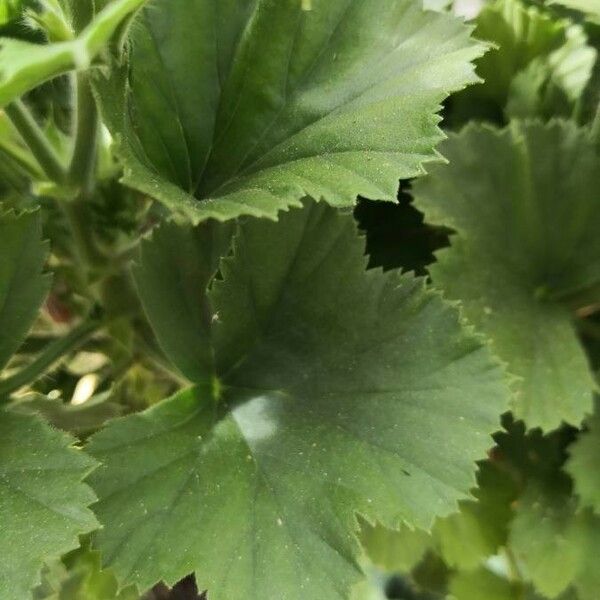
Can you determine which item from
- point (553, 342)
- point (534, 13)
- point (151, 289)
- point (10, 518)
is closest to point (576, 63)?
point (534, 13)

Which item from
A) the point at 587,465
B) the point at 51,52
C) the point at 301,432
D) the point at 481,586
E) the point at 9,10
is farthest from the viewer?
the point at 481,586

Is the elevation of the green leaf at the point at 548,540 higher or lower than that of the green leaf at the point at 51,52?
lower

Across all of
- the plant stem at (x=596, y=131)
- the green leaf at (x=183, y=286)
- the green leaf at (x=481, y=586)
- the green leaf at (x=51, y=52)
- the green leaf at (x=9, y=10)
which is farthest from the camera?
the green leaf at (x=481, y=586)

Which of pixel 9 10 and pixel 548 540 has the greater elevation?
pixel 9 10

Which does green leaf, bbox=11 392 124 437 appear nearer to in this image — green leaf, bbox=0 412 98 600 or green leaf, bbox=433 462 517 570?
green leaf, bbox=0 412 98 600

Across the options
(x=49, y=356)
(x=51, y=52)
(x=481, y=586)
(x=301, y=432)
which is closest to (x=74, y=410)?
(x=49, y=356)

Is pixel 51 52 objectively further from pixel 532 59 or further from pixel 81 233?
pixel 532 59

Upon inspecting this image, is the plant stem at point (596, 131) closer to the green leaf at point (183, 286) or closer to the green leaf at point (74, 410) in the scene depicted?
the green leaf at point (183, 286)

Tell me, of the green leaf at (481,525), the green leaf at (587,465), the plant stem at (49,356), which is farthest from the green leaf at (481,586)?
the plant stem at (49,356)
